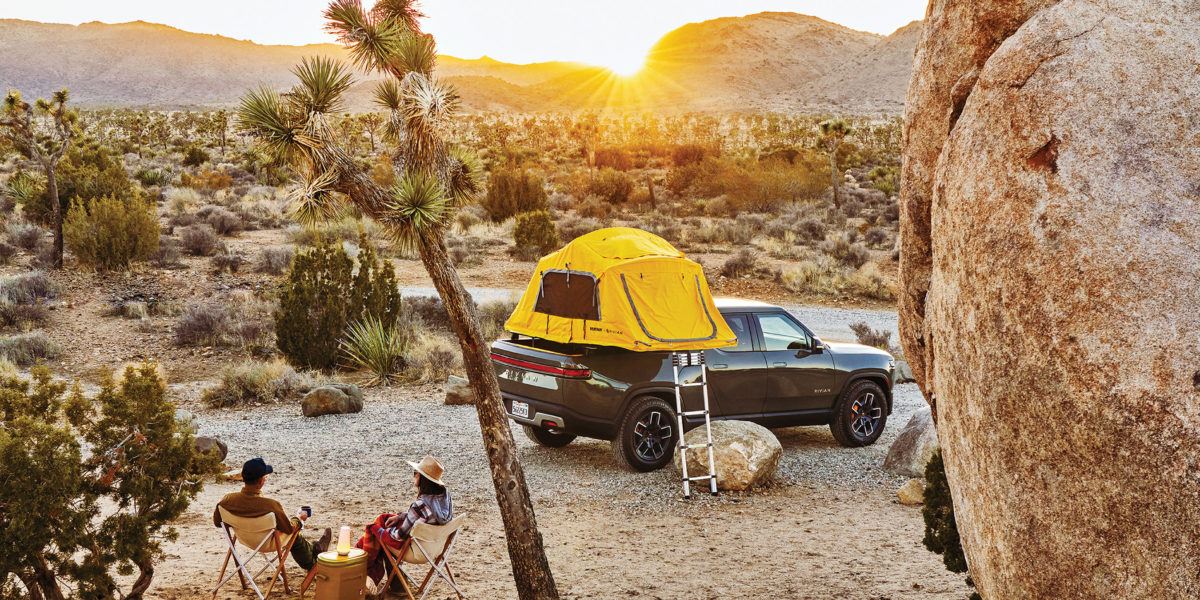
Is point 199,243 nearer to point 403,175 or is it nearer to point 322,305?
point 322,305

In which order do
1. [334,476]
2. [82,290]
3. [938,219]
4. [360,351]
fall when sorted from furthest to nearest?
[82,290] < [360,351] < [334,476] < [938,219]

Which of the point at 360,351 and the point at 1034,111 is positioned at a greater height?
the point at 1034,111

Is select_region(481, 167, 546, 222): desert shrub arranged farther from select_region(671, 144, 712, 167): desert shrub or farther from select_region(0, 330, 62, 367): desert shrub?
select_region(0, 330, 62, 367): desert shrub

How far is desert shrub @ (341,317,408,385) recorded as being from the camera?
598 inches

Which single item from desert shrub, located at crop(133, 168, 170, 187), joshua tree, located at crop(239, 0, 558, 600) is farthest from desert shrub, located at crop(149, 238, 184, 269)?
joshua tree, located at crop(239, 0, 558, 600)

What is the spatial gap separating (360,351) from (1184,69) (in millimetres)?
13602

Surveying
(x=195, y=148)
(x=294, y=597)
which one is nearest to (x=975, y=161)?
(x=294, y=597)

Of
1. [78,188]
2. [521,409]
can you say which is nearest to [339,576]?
[521,409]

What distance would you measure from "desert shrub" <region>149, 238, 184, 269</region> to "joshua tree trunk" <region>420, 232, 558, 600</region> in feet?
64.5

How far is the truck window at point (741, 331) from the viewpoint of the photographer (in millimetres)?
10219

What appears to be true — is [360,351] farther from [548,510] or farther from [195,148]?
[195,148]

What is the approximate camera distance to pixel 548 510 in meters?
8.84

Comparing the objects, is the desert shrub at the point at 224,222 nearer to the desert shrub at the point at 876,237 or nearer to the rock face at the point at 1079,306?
the desert shrub at the point at 876,237

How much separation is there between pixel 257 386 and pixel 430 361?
285 centimetres
